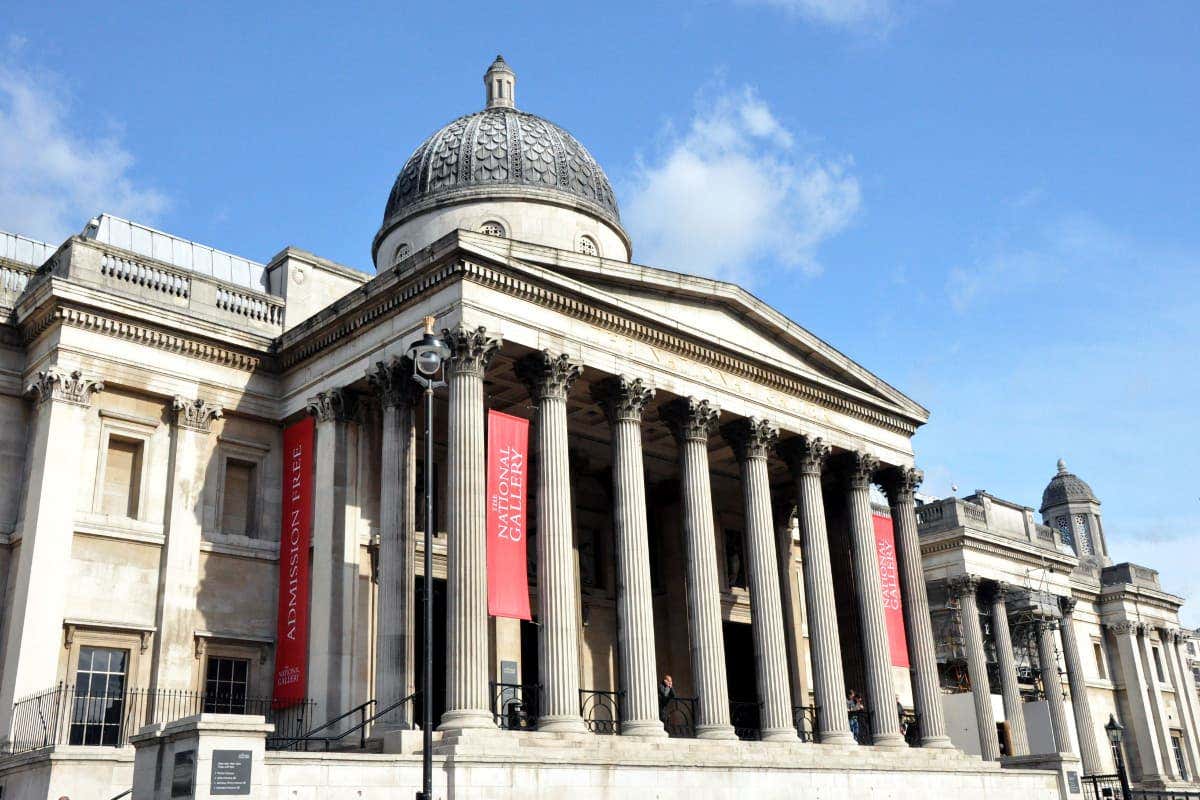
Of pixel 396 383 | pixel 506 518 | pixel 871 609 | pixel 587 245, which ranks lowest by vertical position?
pixel 871 609

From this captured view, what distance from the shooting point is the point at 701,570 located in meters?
25.0

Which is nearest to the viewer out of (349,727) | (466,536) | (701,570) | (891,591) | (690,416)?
(466,536)

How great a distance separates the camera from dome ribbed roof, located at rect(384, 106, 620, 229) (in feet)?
103

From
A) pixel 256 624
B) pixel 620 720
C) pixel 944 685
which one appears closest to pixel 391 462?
pixel 256 624

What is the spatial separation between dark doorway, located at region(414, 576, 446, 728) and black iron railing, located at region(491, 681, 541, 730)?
112cm

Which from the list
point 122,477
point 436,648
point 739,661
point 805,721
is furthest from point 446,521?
point 739,661

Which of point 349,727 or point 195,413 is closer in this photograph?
point 349,727

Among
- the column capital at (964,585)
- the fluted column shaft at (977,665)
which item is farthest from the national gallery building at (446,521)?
the column capital at (964,585)

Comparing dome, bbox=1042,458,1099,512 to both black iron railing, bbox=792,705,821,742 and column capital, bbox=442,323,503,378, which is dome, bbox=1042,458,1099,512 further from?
column capital, bbox=442,323,503,378

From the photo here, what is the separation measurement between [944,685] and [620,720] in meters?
27.6

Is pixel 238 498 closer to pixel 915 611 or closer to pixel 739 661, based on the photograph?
pixel 739 661

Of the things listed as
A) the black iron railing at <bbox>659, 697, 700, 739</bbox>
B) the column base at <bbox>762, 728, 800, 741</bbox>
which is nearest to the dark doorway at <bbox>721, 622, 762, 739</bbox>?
the black iron railing at <bbox>659, 697, 700, 739</bbox>

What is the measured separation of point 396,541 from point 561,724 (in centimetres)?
466

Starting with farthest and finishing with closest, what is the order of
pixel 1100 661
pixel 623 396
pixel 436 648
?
pixel 1100 661 < pixel 436 648 < pixel 623 396
